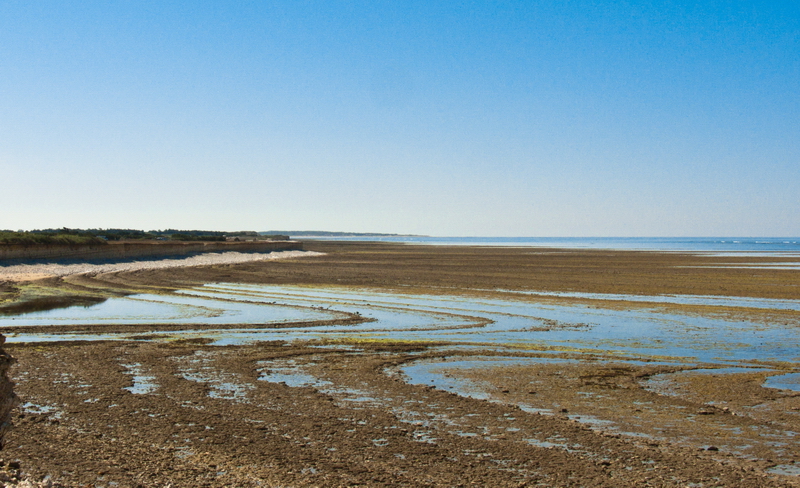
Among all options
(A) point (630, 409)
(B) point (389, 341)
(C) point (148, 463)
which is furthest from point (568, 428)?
(B) point (389, 341)

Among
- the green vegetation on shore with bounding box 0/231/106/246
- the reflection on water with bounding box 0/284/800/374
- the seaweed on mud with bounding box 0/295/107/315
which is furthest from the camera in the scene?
the green vegetation on shore with bounding box 0/231/106/246

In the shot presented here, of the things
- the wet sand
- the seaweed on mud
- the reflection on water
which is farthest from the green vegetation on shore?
the wet sand

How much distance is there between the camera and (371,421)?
26.5 feet

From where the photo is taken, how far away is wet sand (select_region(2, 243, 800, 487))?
20.9 feet

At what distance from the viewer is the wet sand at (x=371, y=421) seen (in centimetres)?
636

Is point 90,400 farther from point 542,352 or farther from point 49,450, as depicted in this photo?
point 542,352

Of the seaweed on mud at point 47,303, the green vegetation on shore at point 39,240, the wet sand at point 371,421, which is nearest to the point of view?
the wet sand at point 371,421

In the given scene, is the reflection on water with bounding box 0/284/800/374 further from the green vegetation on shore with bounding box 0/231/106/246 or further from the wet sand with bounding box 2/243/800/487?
the green vegetation on shore with bounding box 0/231/106/246

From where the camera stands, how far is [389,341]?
1478 centimetres

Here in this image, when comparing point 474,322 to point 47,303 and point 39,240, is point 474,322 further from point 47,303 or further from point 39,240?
point 39,240

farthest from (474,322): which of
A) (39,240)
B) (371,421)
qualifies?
(39,240)

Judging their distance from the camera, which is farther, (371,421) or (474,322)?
(474,322)

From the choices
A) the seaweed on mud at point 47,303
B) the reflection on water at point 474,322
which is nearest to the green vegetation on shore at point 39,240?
the seaweed on mud at point 47,303

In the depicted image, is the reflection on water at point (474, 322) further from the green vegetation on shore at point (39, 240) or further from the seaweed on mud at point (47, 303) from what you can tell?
the green vegetation on shore at point (39, 240)
